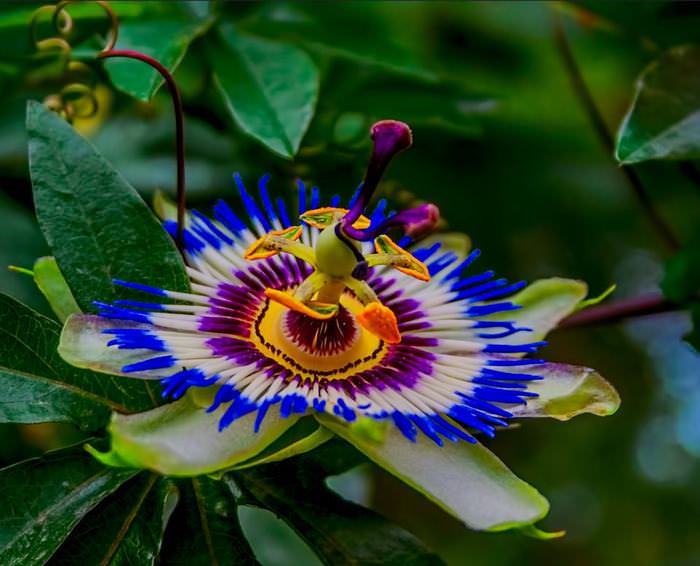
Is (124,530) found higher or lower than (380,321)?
lower

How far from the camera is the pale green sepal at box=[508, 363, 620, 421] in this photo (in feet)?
3.45

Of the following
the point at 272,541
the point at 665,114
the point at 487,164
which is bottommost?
the point at 272,541

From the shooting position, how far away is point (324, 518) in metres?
1.12

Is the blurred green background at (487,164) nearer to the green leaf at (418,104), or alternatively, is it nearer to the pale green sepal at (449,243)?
the green leaf at (418,104)

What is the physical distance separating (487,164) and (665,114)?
2.89 feet

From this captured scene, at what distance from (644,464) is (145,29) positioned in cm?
217

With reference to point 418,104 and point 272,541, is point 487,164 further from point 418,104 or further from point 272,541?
point 272,541

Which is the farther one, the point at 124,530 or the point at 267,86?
the point at 267,86

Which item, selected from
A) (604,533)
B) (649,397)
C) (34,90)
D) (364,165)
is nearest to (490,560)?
(604,533)

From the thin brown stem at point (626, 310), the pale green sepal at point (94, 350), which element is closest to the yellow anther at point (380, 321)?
the pale green sepal at point (94, 350)

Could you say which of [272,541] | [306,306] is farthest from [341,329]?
[272,541]

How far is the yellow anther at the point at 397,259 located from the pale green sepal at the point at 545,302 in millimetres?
131

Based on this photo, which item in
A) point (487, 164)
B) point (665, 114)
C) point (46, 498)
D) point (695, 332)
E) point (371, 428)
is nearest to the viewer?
point (371, 428)

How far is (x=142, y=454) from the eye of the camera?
0.87 meters
